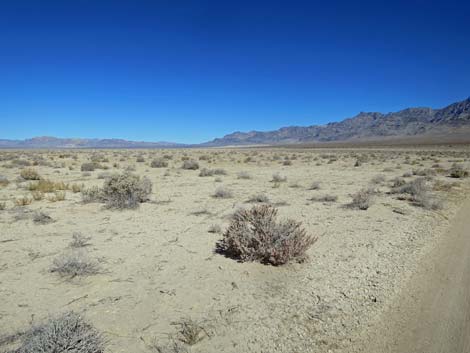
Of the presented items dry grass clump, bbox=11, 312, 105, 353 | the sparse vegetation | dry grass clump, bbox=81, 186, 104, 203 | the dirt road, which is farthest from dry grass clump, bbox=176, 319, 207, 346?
dry grass clump, bbox=81, 186, 104, 203

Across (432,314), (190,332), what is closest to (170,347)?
(190,332)

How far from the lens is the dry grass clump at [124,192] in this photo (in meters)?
9.18

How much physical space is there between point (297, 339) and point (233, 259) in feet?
7.35

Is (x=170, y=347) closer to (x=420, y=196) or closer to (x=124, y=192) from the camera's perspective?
(x=124, y=192)

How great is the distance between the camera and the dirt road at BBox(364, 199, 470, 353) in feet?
10.2

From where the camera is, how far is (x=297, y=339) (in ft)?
10.3

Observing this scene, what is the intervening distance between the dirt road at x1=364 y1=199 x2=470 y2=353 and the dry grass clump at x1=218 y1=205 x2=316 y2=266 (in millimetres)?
1687

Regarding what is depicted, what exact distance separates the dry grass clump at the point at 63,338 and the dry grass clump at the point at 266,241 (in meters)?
2.71

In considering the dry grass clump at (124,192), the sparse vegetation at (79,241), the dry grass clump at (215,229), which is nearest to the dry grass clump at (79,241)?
the sparse vegetation at (79,241)

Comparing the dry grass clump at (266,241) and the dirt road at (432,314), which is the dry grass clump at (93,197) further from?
the dirt road at (432,314)

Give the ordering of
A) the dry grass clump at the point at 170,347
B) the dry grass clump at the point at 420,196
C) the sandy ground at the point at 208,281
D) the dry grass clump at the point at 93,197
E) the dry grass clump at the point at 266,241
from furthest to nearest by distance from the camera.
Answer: the dry grass clump at the point at 93,197
the dry grass clump at the point at 420,196
the dry grass clump at the point at 266,241
the sandy ground at the point at 208,281
the dry grass clump at the point at 170,347

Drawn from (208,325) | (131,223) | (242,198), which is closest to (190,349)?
(208,325)

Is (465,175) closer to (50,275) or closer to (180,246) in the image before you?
(180,246)

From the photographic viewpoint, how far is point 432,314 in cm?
359
